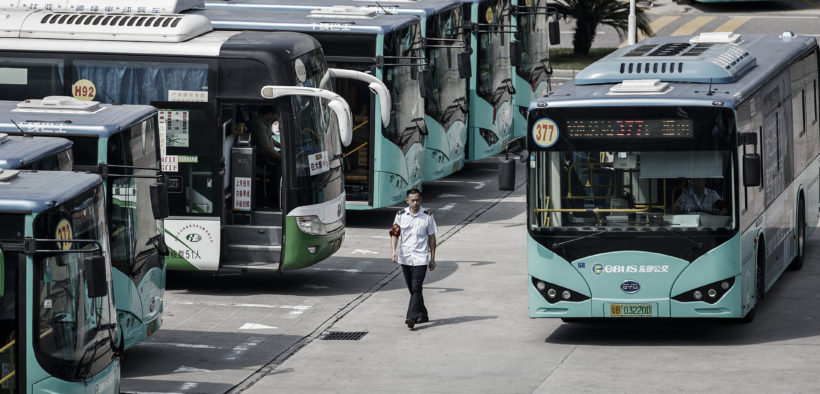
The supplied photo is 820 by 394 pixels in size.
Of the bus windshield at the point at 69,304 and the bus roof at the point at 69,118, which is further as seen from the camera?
the bus roof at the point at 69,118

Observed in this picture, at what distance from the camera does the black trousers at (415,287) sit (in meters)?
17.5

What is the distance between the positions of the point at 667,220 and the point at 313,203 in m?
4.87

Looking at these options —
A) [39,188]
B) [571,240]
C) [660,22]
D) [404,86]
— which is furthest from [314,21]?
[660,22]

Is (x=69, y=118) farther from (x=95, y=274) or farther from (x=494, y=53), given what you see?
(x=494, y=53)

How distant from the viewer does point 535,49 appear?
1224 inches

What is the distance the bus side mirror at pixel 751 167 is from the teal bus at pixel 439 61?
9778mm

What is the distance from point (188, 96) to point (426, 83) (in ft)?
19.1

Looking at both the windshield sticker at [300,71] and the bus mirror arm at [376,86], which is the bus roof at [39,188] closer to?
the windshield sticker at [300,71]

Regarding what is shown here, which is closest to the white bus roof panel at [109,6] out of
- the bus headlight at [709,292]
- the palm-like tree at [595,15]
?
the bus headlight at [709,292]

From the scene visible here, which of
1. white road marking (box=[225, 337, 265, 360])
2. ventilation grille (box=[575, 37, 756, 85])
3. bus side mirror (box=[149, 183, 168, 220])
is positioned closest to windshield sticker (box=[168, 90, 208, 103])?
white road marking (box=[225, 337, 265, 360])

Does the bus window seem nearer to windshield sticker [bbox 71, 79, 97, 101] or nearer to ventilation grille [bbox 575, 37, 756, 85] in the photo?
windshield sticker [bbox 71, 79, 97, 101]

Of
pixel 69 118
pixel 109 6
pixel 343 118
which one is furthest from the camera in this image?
pixel 109 6

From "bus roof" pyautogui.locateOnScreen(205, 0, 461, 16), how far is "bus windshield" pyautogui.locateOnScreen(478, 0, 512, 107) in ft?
6.25

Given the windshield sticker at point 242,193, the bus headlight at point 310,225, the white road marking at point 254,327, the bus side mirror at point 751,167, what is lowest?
the white road marking at point 254,327
